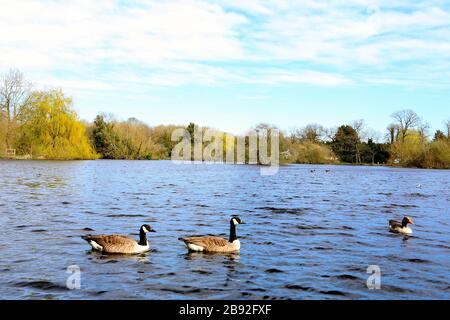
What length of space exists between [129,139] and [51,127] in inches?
1198

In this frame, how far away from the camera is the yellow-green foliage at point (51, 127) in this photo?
73938 millimetres

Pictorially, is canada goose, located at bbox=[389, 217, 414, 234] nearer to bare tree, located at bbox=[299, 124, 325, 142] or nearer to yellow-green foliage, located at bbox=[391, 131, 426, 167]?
yellow-green foliage, located at bbox=[391, 131, 426, 167]

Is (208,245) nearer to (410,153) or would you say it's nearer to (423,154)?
(423,154)

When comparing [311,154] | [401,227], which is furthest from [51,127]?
[401,227]

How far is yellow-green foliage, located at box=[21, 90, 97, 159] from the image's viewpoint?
73.9m

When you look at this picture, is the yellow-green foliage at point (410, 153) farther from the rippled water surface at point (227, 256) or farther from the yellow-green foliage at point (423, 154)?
the rippled water surface at point (227, 256)

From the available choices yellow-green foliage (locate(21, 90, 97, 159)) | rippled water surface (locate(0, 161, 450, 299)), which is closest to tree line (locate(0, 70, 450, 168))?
yellow-green foliage (locate(21, 90, 97, 159))

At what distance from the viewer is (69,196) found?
2605 cm

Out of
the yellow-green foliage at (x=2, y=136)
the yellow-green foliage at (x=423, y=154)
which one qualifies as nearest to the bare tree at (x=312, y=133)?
the yellow-green foliage at (x=423, y=154)

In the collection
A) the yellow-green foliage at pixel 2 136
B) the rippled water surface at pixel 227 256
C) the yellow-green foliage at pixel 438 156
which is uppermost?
the yellow-green foliage at pixel 2 136

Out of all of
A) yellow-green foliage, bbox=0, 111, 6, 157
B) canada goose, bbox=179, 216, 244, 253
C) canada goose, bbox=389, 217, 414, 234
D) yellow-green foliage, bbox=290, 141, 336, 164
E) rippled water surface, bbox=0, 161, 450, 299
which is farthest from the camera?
yellow-green foliage, bbox=290, 141, 336, 164

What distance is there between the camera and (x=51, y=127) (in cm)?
7375

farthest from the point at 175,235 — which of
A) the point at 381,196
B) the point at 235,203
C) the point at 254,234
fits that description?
the point at 381,196
